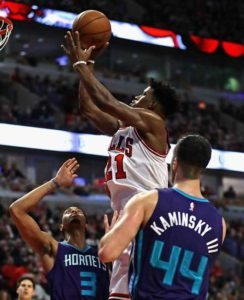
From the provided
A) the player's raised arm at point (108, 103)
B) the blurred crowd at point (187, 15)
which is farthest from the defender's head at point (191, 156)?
the blurred crowd at point (187, 15)

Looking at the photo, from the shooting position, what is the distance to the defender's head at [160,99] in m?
4.32

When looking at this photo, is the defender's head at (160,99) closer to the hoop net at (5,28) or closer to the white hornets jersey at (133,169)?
the white hornets jersey at (133,169)

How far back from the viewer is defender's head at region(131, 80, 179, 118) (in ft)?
14.2

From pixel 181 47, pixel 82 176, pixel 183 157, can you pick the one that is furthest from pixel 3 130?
pixel 183 157

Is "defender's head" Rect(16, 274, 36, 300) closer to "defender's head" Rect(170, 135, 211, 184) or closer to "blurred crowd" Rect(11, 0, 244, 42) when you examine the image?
"defender's head" Rect(170, 135, 211, 184)

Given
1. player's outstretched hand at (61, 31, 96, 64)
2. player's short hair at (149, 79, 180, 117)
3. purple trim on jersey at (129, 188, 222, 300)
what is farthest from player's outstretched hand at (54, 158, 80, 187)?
purple trim on jersey at (129, 188, 222, 300)

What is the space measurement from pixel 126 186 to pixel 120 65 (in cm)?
2128

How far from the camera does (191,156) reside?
9.96 ft

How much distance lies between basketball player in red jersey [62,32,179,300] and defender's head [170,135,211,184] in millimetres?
1004

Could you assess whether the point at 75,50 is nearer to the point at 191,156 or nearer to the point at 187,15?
the point at 191,156

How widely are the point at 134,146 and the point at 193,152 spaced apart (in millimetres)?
1246

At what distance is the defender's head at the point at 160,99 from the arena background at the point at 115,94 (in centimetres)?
728

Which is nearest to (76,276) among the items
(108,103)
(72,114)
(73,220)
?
(73,220)

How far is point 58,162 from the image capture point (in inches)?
805
